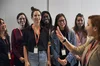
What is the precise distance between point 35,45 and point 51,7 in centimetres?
192

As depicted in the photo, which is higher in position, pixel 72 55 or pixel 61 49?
pixel 61 49

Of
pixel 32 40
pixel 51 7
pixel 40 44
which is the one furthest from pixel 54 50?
pixel 51 7

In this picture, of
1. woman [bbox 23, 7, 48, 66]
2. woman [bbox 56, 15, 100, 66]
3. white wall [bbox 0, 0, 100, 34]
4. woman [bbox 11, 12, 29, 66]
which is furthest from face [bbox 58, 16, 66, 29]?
white wall [bbox 0, 0, 100, 34]

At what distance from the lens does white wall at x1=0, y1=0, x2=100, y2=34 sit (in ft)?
15.5

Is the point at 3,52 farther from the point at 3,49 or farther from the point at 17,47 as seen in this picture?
the point at 17,47

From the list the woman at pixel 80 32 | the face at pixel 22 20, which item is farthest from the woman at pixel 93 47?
the face at pixel 22 20

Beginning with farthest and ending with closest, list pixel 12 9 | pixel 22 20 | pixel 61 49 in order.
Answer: pixel 12 9 < pixel 22 20 < pixel 61 49

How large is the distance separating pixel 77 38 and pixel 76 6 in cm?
149

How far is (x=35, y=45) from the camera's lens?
3.24 metres

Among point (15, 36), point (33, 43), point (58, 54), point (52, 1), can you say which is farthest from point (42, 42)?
point (52, 1)

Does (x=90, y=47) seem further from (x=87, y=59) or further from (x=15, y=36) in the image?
(x=15, y=36)

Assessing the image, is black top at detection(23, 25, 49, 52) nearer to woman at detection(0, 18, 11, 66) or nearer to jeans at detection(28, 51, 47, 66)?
jeans at detection(28, 51, 47, 66)

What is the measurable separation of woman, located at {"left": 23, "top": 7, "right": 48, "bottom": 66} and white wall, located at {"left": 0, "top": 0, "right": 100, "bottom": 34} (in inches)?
60.3

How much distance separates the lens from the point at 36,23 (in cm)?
329
